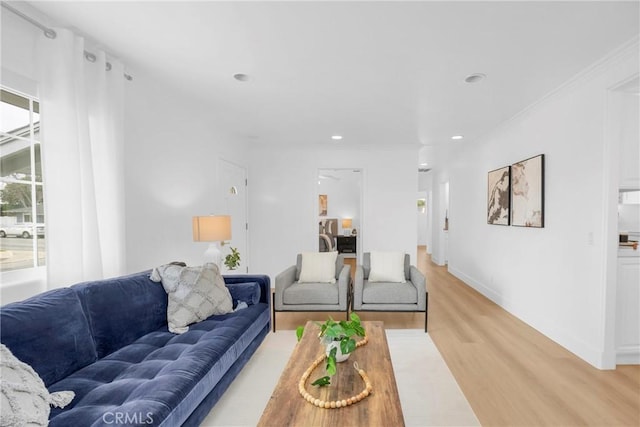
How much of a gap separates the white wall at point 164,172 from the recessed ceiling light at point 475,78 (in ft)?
8.98

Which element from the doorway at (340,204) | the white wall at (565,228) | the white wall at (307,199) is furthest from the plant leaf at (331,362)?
the doorway at (340,204)

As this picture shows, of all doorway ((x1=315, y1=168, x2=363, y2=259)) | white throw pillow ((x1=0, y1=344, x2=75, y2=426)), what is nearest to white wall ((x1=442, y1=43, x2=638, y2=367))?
white throw pillow ((x1=0, y1=344, x2=75, y2=426))

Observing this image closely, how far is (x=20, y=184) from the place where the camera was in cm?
191

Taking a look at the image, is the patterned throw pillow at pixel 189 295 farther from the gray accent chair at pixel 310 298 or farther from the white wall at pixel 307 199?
the white wall at pixel 307 199

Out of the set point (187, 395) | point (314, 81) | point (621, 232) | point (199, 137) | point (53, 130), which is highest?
point (314, 81)

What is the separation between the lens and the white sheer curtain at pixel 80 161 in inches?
75.5

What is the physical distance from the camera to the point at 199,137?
3766 mm

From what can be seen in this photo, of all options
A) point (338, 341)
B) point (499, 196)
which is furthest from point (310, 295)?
point (499, 196)

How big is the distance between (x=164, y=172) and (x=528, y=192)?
4.07 m

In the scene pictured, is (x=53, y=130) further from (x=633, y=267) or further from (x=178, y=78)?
(x=633, y=267)

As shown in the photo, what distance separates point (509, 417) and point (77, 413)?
7.94 ft

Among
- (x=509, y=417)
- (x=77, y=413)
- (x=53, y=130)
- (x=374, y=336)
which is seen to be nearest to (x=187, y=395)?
(x=77, y=413)

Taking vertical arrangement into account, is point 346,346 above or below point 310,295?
above

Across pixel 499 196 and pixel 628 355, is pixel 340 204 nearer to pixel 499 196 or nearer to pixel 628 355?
pixel 499 196
